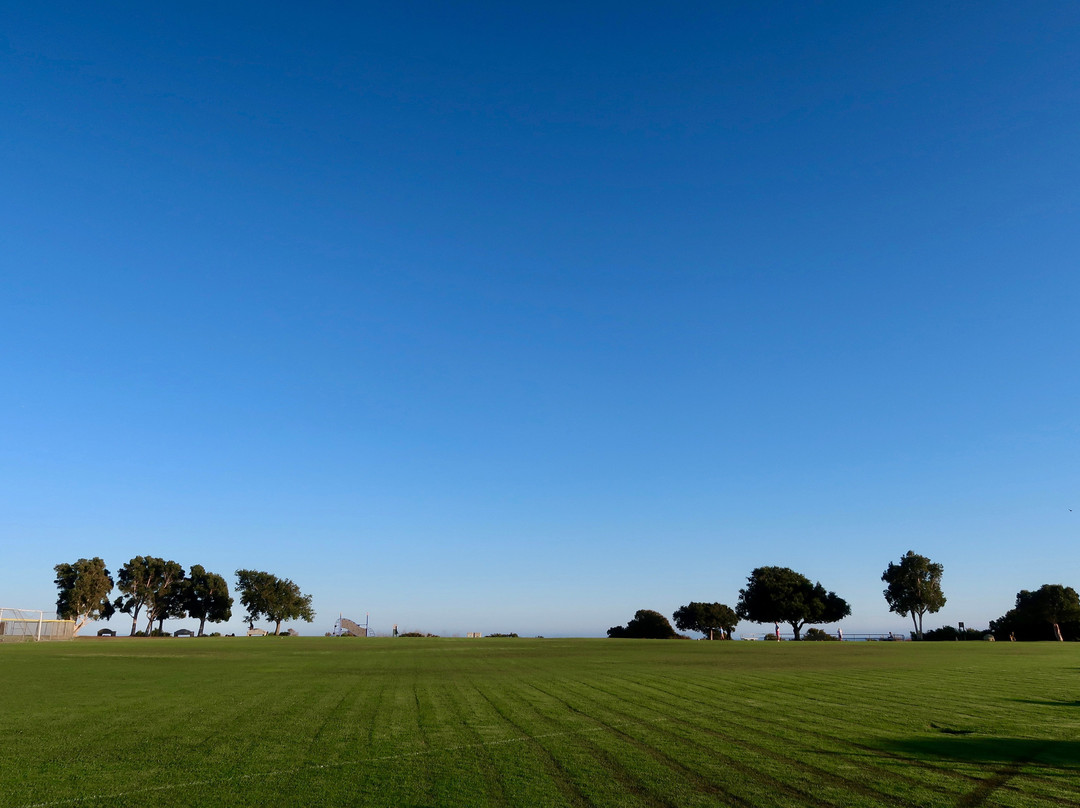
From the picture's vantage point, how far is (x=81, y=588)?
306 ft

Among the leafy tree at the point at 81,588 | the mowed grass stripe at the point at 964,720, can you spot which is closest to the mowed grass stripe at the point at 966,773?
the mowed grass stripe at the point at 964,720

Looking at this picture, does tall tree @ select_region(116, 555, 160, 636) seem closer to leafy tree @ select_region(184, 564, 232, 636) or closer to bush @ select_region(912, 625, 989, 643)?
leafy tree @ select_region(184, 564, 232, 636)

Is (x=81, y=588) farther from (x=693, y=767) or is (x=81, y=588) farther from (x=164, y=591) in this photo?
(x=693, y=767)

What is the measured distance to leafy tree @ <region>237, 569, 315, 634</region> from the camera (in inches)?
4710

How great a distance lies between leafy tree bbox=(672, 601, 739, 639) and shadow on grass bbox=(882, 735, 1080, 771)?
352 feet

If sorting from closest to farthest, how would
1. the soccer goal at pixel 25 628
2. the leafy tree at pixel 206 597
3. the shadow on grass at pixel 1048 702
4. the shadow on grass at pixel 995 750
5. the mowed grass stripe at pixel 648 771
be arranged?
the mowed grass stripe at pixel 648 771 → the shadow on grass at pixel 995 750 → the shadow on grass at pixel 1048 702 → the soccer goal at pixel 25 628 → the leafy tree at pixel 206 597

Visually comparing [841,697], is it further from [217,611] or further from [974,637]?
[217,611]

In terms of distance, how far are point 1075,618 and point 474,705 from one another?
101m

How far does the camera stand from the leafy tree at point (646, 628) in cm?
10894

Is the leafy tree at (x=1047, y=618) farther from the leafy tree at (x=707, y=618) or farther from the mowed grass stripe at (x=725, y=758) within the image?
the mowed grass stripe at (x=725, y=758)

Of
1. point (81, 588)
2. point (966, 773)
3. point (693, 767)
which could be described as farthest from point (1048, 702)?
point (81, 588)

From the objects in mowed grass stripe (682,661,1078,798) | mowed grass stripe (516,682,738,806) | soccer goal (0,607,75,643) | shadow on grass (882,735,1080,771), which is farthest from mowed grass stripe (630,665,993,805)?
soccer goal (0,607,75,643)

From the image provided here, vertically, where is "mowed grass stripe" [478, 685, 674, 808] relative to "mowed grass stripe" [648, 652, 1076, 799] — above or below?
below

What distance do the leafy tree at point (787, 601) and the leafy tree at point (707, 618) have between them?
966 cm
